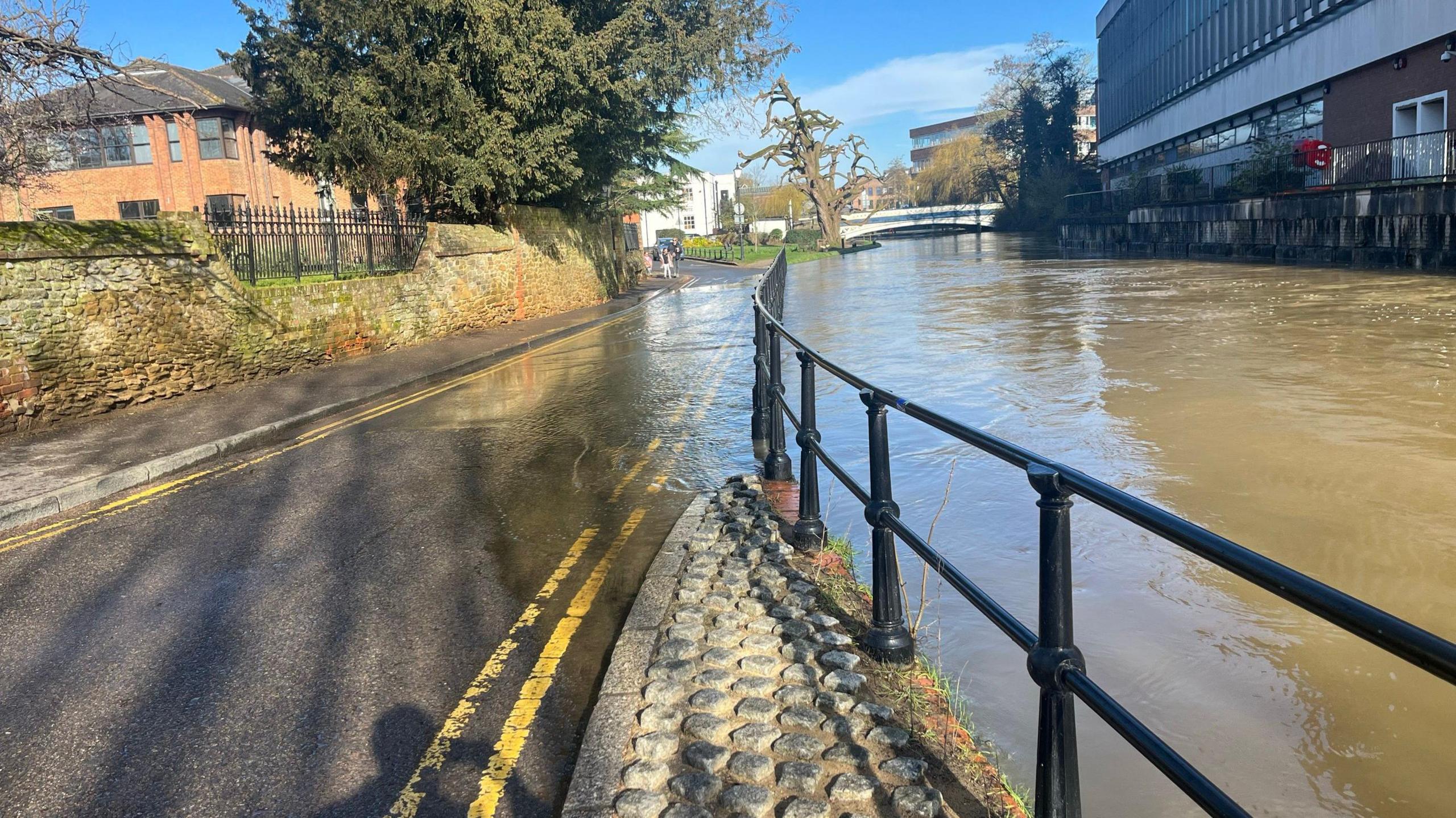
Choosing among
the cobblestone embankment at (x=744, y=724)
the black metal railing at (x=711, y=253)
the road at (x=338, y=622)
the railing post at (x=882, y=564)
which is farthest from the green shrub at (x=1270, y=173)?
the black metal railing at (x=711, y=253)

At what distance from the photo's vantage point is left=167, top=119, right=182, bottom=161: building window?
1507 inches

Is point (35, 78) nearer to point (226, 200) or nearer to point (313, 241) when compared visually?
point (313, 241)

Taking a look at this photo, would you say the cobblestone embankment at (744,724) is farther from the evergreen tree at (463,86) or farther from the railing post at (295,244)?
the evergreen tree at (463,86)

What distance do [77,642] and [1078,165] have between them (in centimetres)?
8283

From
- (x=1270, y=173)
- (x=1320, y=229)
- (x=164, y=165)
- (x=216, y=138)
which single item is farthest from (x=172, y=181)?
(x=1320, y=229)

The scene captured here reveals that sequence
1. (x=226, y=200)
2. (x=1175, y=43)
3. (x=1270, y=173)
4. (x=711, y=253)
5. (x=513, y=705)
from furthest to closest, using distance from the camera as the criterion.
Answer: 1. (x=711, y=253)
2. (x=1175, y=43)
3. (x=226, y=200)
4. (x=1270, y=173)
5. (x=513, y=705)

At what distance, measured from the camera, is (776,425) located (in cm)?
782

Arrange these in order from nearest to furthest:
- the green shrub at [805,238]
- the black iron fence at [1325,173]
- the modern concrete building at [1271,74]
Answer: the black iron fence at [1325,173], the modern concrete building at [1271,74], the green shrub at [805,238]

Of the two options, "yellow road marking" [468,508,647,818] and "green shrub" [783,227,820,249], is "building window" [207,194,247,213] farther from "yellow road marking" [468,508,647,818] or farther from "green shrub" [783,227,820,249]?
"green shrub" [783,227,820,249]

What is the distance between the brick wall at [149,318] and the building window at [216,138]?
77.2ft

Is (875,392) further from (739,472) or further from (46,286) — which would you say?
(46,286)

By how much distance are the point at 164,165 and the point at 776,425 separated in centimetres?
3901

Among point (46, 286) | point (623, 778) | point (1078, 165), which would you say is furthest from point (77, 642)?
point (1078, 165)

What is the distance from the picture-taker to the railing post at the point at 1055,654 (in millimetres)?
2666
